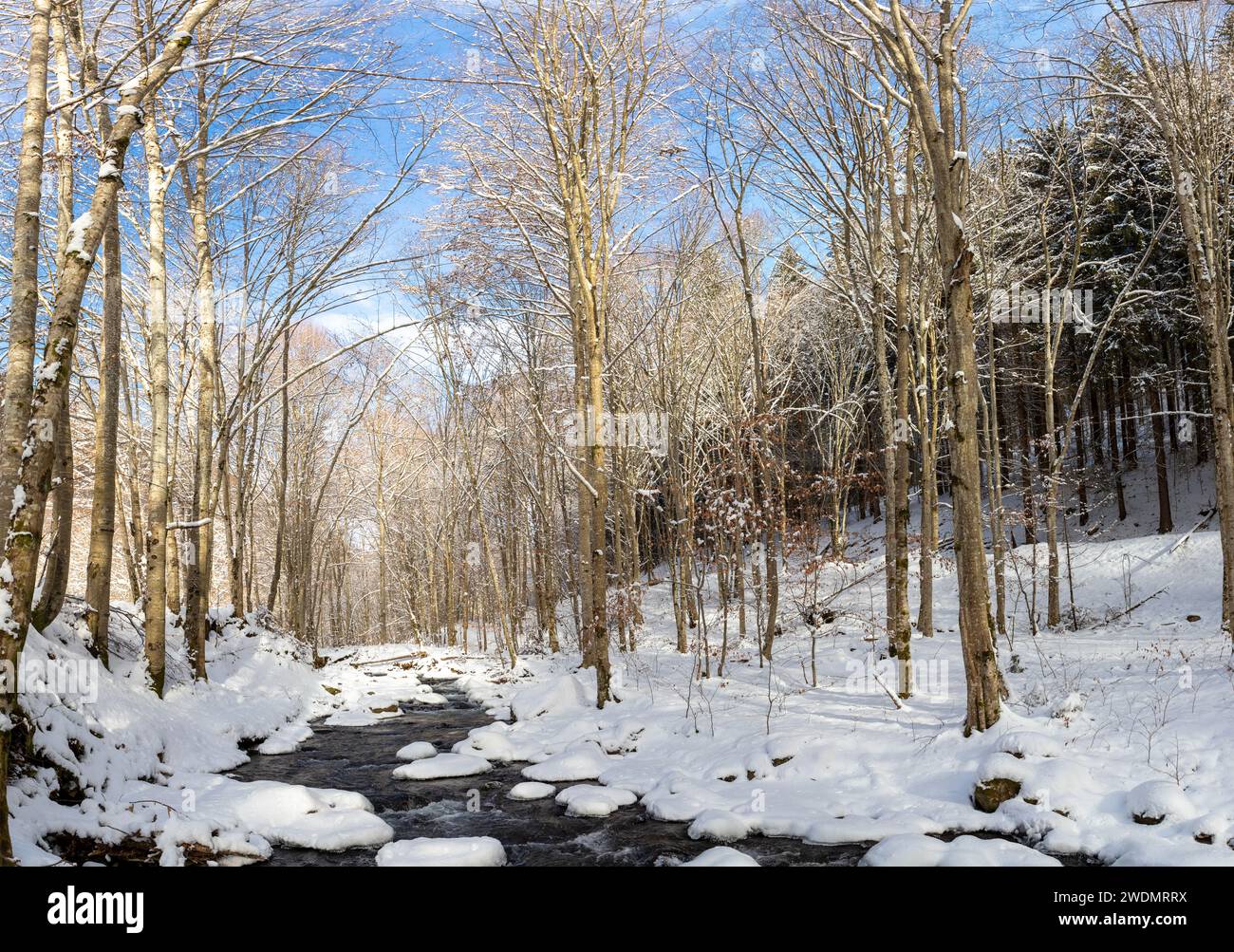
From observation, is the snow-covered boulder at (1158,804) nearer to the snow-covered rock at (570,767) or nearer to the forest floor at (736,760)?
the forest floor at (736,760)

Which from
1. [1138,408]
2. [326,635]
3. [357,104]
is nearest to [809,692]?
[357,104]

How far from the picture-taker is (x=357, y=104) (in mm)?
7930

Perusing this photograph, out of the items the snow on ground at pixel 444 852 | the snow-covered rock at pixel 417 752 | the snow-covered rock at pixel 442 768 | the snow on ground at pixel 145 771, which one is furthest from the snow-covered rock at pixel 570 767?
the snow on ground at pixel 444 852

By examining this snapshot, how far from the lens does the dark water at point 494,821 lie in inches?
231

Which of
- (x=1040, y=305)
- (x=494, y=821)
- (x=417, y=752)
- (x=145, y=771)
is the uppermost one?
(x=1040, y=305)

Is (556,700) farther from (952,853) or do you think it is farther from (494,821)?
(952,853)

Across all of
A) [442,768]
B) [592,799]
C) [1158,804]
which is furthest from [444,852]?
[1158,804]

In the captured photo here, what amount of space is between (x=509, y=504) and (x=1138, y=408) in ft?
85.6

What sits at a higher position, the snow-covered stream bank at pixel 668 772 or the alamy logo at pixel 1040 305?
the alamy logo at pixel 1040 305
